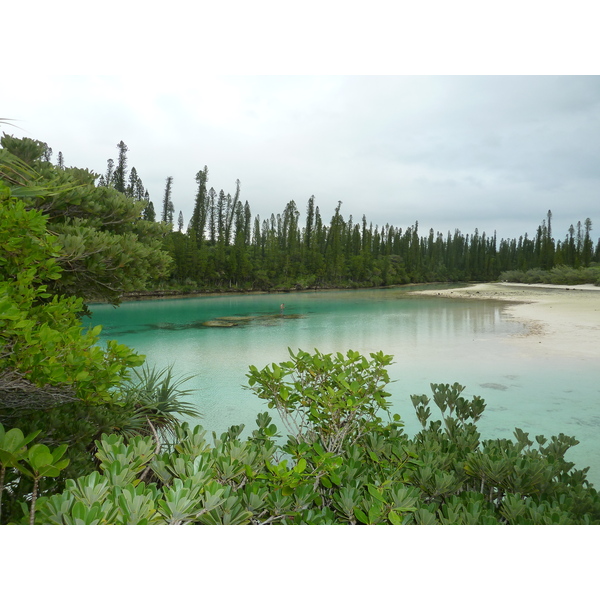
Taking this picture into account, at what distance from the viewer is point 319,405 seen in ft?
5.38

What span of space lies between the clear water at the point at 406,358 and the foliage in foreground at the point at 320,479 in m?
1.39

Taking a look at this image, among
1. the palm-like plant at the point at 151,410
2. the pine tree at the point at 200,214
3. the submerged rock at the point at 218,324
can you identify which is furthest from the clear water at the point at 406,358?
the pine tree at the point at 200,214

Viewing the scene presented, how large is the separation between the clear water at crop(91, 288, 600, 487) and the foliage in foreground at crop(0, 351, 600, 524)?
4.55 feet

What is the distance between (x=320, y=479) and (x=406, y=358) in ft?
13.9

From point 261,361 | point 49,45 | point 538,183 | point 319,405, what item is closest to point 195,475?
point 319,405

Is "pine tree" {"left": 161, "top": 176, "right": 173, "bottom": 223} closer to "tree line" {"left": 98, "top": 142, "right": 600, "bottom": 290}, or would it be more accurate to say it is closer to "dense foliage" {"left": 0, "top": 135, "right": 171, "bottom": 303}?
"tree line" {"left": 98, "top": 142, "right": 600, "bottom": 290}

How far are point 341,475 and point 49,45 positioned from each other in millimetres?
2057

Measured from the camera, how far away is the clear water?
10.7 ft

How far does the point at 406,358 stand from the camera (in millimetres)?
5305

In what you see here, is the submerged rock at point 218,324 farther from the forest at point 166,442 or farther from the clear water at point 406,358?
the forest at point 166,442

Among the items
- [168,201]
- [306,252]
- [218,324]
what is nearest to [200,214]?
[168,201]

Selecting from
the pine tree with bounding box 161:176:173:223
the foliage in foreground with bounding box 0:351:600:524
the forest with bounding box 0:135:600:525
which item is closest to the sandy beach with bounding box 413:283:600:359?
the forest with bounding box 0:135:600:525

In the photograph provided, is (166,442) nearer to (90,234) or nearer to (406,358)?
(90,234)
